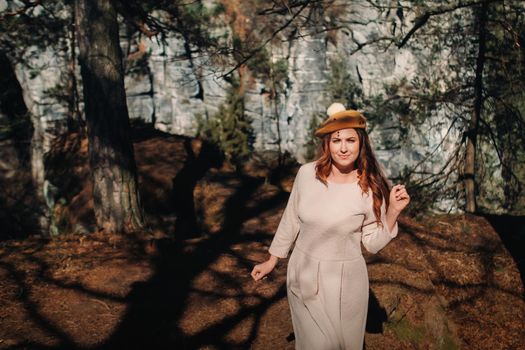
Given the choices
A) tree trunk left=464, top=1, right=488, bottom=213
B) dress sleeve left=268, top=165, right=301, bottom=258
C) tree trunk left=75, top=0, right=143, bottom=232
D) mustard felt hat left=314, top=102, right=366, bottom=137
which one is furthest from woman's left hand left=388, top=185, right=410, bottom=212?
tree trunk left=464, top=1, right=488, bottom=213

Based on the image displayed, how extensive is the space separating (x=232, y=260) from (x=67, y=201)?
6.17 m

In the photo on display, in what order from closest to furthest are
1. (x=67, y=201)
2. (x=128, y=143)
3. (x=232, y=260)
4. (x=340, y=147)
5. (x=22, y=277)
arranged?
(x=340, y=147)
(x=22, y=277)
(x=232, y=260)
(x=128, y=143)
(x=67, y=201)

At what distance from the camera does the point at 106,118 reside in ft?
19.1

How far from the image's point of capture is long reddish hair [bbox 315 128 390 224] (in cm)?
252

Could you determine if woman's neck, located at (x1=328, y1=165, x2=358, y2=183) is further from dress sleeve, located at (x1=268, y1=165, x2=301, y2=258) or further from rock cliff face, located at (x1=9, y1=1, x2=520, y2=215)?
rock cliff face, located at (x1=9, y1=1, x2=520, y2=215)

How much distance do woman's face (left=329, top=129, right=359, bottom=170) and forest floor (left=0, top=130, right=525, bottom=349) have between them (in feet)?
6.27

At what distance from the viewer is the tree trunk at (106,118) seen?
573cm

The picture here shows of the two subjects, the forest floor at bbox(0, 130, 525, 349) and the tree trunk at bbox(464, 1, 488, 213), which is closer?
the forest floor at bbox(0, 130, 525, 349)

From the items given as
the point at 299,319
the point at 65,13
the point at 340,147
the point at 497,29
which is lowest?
the point at 299,319

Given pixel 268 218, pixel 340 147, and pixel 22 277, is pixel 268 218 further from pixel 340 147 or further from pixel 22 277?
pixel 340 147

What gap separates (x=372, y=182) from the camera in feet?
8.34

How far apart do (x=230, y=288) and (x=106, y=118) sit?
2.93 metres

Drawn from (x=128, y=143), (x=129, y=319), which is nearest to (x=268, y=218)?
(x=128, y=143)

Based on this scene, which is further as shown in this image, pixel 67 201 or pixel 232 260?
pixel 67 201
